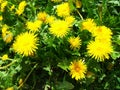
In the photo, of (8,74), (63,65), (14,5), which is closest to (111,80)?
(63,65)

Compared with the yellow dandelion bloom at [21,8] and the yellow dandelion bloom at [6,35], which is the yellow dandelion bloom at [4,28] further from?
the yellow dandelion bloom at [21,8]

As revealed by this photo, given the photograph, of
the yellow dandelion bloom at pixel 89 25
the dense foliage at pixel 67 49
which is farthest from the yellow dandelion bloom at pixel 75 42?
the yellow dandelion bloom at pixel 89 25

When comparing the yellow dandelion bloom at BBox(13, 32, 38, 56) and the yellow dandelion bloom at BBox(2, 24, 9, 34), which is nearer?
the yellow dandelion bloom at BBox(13, 32, 38, 56)

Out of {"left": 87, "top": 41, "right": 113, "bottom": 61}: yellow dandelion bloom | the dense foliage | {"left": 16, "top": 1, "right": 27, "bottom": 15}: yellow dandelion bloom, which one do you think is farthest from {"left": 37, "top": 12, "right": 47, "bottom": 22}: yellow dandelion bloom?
{"left": 87, "top": 41, "right": 113, "bottom": 61}: yellow dandelion bloom

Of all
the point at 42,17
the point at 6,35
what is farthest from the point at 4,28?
the point at 42,17

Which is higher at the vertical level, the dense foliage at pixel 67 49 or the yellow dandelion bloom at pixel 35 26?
the yellow dandelion bloom at pixel 35 26

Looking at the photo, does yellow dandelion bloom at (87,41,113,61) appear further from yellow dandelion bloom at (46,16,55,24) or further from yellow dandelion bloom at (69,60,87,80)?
yellow dandelion bloom at (46,16,55,24)
